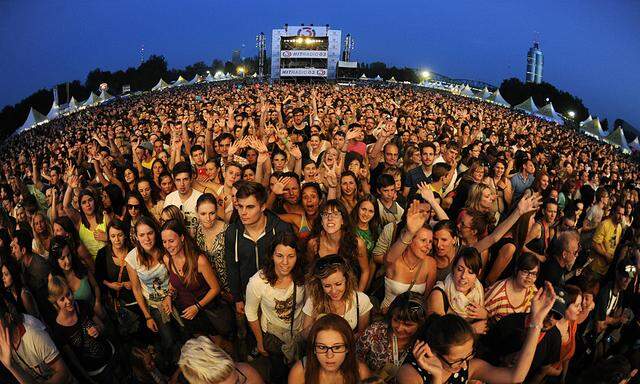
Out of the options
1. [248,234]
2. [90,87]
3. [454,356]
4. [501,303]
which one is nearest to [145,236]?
[248,234]

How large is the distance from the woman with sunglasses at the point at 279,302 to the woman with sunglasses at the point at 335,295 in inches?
6.4

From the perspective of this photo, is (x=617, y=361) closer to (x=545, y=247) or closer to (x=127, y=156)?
(x=545, y=247)

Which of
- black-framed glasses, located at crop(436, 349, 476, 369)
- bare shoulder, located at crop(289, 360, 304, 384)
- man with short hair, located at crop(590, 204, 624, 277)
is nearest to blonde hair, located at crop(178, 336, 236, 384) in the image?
bare shoulder, located at crop(289, 360, 304, 384)

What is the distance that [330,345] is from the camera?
2174mm

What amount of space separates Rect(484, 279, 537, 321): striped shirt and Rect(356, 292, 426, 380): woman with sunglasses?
28.9 inches

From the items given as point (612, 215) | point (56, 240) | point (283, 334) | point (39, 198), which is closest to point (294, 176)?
point (283, 334)

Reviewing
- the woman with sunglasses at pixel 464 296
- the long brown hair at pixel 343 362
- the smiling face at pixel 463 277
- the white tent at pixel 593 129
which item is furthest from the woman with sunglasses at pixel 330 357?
the white tent at pixel 593 129

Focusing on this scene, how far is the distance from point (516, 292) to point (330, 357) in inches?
61.7

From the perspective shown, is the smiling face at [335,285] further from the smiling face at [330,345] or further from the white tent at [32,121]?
the white tent at [32,121]

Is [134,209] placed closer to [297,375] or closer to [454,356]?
[297,375]

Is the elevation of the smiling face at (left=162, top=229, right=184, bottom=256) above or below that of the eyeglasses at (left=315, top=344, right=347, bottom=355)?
above

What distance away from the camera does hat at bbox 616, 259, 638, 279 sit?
139 inches

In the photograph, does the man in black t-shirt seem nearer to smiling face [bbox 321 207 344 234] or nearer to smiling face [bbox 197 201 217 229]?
smiling face [bbox 321 207 344 234]

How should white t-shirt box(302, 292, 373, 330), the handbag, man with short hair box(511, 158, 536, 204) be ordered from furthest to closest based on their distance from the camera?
1. man with short hair box(511, 158, 536, 204)
2. the handbag
3. white t-shirt box(302, 292, 373, 330)
